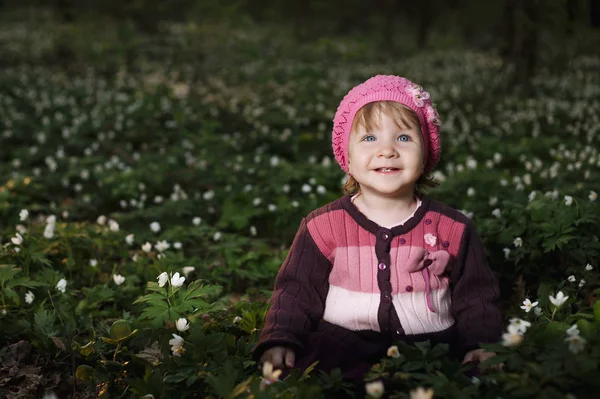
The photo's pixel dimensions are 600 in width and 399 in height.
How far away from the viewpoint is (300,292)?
120 inches

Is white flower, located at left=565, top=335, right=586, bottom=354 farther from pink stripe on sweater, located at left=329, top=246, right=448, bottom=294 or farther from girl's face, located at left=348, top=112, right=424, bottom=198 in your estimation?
Answer: girl's face, located at left=348, top=112, right=424, bottom=198

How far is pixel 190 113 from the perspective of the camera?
1122 centimetres

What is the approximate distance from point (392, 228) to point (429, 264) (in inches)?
9.8

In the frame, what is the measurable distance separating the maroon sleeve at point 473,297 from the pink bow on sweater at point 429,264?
0.13 meters

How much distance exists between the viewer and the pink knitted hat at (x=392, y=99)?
2977 mm

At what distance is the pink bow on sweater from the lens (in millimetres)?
2895

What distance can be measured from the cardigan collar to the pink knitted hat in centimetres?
27

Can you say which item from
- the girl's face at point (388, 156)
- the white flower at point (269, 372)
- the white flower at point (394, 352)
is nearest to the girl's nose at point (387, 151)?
the girl's face at point (388, 156)

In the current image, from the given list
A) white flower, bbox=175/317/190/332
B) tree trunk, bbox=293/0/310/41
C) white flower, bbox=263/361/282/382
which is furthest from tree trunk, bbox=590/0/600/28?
white flower, bbox=263/361/282/382

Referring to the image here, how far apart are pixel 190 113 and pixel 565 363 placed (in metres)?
9.79

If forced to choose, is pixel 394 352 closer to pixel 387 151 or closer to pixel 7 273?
pixel 387 151

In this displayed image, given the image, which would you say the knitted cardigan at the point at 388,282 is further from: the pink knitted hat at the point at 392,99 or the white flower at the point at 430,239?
the pink knitted hat at the point at 392,99

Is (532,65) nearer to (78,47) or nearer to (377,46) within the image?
(78,47)

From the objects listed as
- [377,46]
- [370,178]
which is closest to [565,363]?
[370,178]
